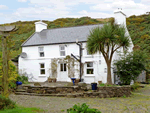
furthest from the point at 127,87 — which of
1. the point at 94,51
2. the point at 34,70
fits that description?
the point at 34,70

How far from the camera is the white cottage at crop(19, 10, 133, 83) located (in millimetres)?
18828

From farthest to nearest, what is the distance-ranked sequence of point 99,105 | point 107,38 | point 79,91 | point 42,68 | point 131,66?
point 42,68
point 131,66
point 107,38
point 79,91
point 99,105

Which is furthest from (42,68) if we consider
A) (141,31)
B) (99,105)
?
(141,31)

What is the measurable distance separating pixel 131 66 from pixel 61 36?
9.38 meters

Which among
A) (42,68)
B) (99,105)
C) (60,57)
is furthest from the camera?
(42,68)

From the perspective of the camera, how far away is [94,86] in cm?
1183

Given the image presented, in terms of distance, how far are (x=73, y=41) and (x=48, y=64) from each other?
409 cm

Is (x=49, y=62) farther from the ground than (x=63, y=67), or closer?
farther from the ground

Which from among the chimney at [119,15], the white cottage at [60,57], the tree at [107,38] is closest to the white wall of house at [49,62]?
the white cottage at [60,57]

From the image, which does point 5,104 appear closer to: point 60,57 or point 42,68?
point 60,57

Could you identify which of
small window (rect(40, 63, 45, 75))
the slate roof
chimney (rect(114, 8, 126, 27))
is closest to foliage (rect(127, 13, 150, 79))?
chimney (rect(114, 8, 126, 27))

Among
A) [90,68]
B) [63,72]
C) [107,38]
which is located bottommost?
[63,72]

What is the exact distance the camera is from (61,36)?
21.3 m

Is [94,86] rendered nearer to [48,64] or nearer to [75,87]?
[75,87]
